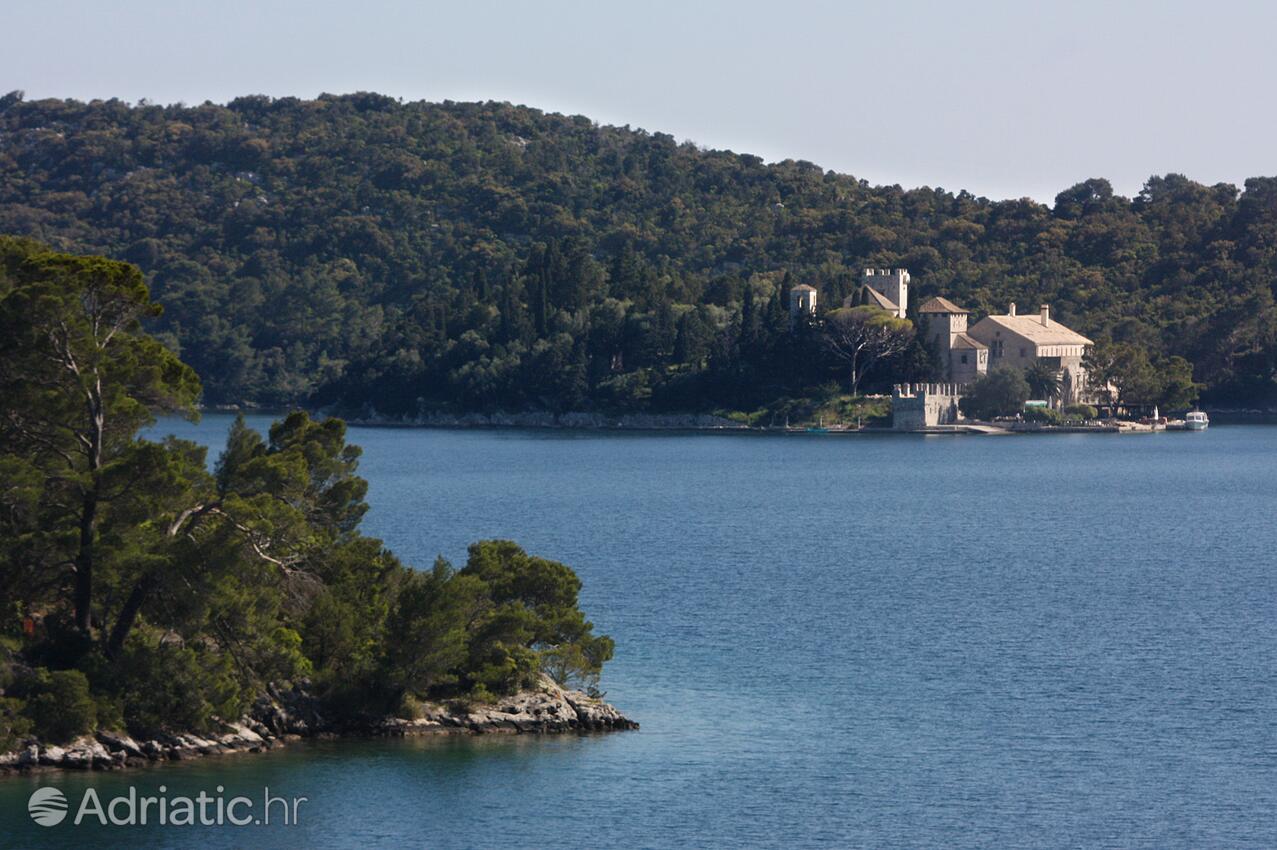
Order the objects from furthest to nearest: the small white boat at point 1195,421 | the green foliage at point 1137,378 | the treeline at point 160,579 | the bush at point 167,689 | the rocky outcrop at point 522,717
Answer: the small white boat at point 1195,421 < the green foliage at point 1137,378 < the rocky outcrop at point 522,717 < the treeline at point 160,579 < the bush at point 167,689

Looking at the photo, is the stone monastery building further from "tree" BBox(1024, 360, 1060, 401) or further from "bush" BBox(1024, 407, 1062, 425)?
"bush" BBox(1024, 407, 1062, 425)

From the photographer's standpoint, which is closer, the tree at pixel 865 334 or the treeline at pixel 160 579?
the treeline at pixel 160 579

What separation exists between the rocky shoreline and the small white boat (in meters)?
104

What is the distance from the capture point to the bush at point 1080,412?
417ft

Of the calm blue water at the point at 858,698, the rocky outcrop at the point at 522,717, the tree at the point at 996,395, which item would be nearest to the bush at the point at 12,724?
the calm blue water at the point at 858,698

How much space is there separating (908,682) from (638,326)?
Answer: 98.0 meters

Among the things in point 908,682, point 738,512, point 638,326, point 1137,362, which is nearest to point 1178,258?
point 1137,362

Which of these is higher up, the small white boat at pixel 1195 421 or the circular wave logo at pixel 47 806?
the small white boat at pixel 1195 421

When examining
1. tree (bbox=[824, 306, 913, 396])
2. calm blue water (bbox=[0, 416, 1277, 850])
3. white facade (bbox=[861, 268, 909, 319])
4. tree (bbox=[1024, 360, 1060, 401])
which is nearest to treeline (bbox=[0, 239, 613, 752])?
calm blue water (bbox=[0, 416, 1277, 850])

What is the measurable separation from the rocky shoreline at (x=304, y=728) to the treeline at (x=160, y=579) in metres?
0.24

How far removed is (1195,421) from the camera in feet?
427

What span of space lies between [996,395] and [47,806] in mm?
100672

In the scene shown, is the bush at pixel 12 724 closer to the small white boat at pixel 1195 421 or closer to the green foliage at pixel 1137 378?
the green foliage at pixel 1137 378

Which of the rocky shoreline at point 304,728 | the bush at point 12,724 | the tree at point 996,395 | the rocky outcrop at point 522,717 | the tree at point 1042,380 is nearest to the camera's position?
the bush at point 12,724
